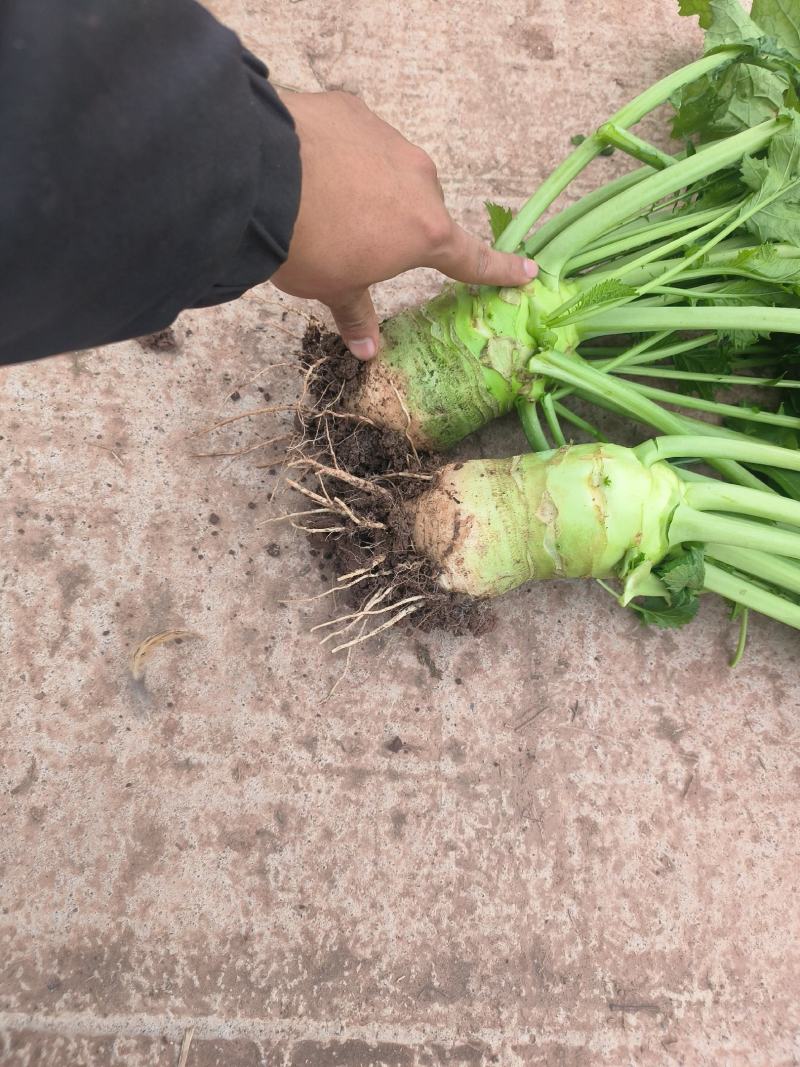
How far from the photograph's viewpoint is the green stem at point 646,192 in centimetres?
174

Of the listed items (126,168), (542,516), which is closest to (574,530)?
(542,516)

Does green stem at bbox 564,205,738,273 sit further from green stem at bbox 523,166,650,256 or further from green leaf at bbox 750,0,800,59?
green leaf at bbox 750,0,800,59

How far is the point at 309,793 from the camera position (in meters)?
1.94

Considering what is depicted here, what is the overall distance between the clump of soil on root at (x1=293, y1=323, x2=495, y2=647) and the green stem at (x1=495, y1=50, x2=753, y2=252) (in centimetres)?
54

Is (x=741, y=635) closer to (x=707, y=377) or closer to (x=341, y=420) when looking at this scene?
(x=707, y=377)

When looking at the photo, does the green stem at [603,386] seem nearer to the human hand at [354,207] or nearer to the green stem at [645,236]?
the green stem at [645,236]

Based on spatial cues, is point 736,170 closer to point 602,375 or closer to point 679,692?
point 602,375

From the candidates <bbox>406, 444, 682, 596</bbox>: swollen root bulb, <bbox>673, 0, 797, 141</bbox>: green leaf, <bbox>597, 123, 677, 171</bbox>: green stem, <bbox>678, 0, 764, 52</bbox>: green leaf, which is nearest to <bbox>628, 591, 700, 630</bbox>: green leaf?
<bbox>406, 444, 682, 596</bbox>: swollen root bulb

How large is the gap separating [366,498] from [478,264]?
25.4 inches

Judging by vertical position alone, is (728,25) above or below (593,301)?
above

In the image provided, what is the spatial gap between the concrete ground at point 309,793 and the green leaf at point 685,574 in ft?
1.13

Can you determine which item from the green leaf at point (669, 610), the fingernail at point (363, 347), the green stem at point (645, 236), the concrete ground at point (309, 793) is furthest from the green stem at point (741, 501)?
the fingernail at point (363, 347)

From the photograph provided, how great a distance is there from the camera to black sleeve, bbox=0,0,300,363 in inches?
32.6

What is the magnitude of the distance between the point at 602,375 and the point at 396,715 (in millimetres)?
1062
